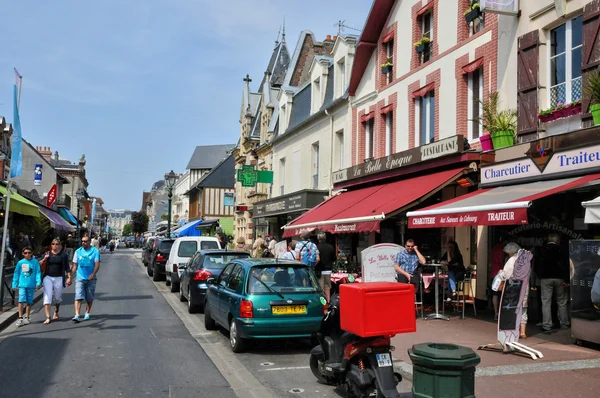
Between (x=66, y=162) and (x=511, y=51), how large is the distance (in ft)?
286

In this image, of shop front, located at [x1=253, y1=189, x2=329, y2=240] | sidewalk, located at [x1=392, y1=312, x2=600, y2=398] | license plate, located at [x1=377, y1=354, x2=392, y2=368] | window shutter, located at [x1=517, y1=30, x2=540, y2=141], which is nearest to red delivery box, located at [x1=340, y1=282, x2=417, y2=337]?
license plate, located at [x1=377, y1=354, x2=392, y2=368]

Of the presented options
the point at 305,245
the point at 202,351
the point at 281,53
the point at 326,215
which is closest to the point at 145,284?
the point at 326,215

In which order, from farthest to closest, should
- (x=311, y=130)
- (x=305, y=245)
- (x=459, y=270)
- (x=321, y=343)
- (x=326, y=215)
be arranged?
1. (x=311, y=130)
2. (x=326, y=215)
3. (x=305, y=245)
4. (x=459, y=270)
5. (x=321, y=343)

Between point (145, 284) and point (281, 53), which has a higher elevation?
point (281, 53)

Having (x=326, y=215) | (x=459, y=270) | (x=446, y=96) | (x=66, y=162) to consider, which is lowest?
(x=459, y=270)

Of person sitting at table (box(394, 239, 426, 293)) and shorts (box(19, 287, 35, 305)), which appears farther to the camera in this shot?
person sitting at table (box(394, 239, 426, 293))

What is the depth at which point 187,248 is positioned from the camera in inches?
679

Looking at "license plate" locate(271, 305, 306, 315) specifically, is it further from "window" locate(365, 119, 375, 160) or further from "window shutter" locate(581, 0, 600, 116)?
"window" locate(365, 119, 375, 160)

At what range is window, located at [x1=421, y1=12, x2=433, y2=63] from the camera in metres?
15.3

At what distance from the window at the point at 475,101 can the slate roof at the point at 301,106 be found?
36.1 feet

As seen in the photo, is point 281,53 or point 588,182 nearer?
point 588,182

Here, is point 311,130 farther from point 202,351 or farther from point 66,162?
point 66,162

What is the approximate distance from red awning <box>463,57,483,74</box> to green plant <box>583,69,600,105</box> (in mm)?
3604

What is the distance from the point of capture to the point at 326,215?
16094mm
